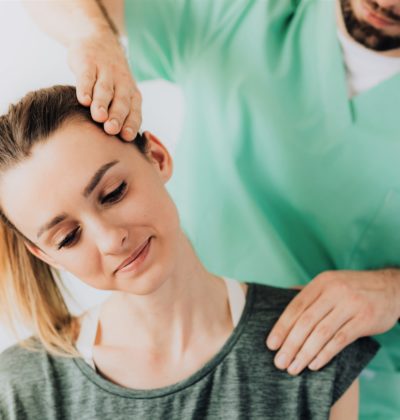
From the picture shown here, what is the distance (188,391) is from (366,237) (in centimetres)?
41

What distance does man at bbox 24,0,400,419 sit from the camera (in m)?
0.97

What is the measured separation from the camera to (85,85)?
732mm

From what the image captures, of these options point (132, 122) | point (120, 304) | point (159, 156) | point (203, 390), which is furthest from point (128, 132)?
point (203, 390)

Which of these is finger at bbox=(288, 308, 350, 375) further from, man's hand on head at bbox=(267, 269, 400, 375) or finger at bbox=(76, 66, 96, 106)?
finger at bbox=(76, 66, 96, 106)

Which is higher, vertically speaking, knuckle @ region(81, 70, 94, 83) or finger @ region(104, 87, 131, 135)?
knuckle @ region(81, 70, 94, 83)

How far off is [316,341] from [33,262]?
0.46 meters

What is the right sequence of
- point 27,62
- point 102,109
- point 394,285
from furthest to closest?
point 27,62, point 394,285, point 102,109

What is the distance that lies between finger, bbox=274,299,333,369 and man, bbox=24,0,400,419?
2 cm

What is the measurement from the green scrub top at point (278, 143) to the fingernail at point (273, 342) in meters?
0.23

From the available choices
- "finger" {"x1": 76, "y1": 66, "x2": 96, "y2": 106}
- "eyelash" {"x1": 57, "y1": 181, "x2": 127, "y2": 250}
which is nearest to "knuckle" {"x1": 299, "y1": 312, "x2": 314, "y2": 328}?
"eyelash" {"x1": 57, "y1": 181, "x2": 127, "y2": 250}

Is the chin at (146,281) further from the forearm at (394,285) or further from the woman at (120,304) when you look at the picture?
the forearm at (394,285)

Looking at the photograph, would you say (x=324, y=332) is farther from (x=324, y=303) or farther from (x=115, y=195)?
(x=115, y=195)

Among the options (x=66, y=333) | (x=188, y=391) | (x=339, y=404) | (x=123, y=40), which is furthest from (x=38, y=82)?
(x=339, y=404)

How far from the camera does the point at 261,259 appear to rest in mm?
1100
